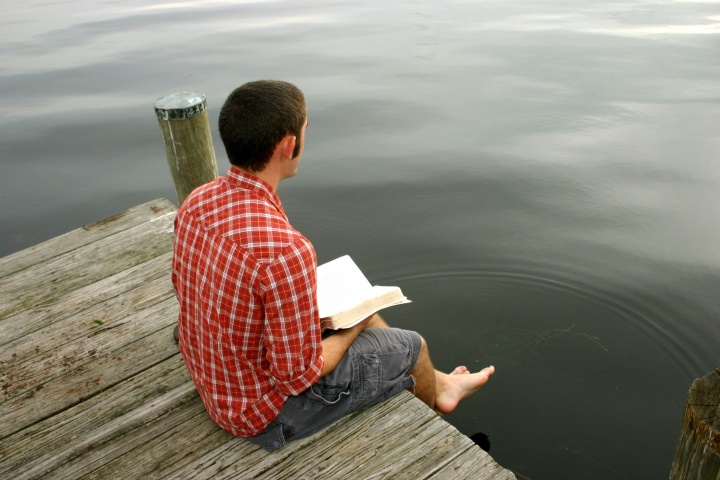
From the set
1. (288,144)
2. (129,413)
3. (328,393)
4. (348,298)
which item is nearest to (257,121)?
(288,144)

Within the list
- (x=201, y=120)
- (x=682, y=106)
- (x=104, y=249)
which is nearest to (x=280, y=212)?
(x=201, y=120)

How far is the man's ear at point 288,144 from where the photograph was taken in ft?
7.42

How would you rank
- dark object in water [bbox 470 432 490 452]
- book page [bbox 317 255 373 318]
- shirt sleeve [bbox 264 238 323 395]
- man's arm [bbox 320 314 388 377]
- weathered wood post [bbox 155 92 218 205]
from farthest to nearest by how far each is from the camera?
1. dark object in water [bbox 470 432 490 452]
2. weathered wood post [bbox 155 92 218 205]
3. book page [bbox 317 255 373 318]
4. man's arm [bbox 320 314 388 377]
5. shirt sleeve [bbox 264 238 323 395]

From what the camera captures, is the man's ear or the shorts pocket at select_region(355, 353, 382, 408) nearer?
the man's ear

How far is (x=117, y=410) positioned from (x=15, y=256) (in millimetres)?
2042

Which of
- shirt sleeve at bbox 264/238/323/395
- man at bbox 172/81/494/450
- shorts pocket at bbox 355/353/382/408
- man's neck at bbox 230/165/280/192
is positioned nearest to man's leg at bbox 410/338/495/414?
shorts pocket at bbox 355/353/382/408

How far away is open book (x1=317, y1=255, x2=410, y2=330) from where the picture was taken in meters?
2.57

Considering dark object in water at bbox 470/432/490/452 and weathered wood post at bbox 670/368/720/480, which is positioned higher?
weathered wood post at bbox 670/368/720/480

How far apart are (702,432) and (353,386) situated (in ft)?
4.22

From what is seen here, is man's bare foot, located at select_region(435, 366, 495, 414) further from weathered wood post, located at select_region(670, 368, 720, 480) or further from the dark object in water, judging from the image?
weathered wood post, located at select_region(670, 368, 720, 480)

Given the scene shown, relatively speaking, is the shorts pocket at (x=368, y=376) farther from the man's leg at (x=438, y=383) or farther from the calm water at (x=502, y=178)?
the calm water at (x=502, y=178)

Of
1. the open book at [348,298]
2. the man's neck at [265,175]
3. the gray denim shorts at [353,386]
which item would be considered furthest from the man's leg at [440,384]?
the man's neck at [265,175]

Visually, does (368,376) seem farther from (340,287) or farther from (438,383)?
(438,383)

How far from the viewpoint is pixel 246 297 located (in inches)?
85.7
